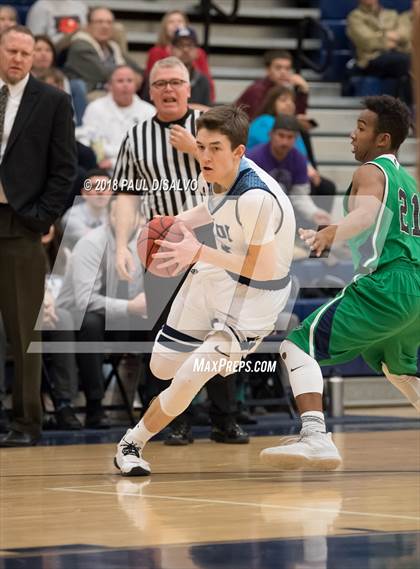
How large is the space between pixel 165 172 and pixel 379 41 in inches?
268

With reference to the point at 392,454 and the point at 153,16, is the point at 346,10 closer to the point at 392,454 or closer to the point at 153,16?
the point at 153,16

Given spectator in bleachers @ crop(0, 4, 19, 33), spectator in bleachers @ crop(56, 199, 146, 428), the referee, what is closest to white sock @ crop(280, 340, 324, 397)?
the referee

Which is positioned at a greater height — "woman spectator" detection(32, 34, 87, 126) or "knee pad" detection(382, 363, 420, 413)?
"woman spectator" detection(32, 34, 87, 126)

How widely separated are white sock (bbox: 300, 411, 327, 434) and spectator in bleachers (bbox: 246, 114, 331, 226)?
420 centimetres

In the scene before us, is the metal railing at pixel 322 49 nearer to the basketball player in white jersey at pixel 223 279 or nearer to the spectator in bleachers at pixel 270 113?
the spectator in bleachers at pixel 270 113

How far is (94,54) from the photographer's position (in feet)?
38.2

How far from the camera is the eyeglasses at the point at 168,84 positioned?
7.64 metres

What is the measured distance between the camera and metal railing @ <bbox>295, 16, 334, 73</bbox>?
47.1ft

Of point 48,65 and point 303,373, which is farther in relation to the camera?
point 48,65

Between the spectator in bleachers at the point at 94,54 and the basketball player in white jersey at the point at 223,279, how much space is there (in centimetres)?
533

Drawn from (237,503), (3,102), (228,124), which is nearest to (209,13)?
(3,102)

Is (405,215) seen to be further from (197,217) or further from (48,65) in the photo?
(48,65)

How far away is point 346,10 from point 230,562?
1162 cm

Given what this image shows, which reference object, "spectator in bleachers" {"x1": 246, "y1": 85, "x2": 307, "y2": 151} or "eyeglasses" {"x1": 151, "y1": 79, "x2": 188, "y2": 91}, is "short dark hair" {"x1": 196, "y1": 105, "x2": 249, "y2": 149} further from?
"spectator in bleachers" {"x1": 246, "y1": 85, "x2": 307, "y2": 151}
